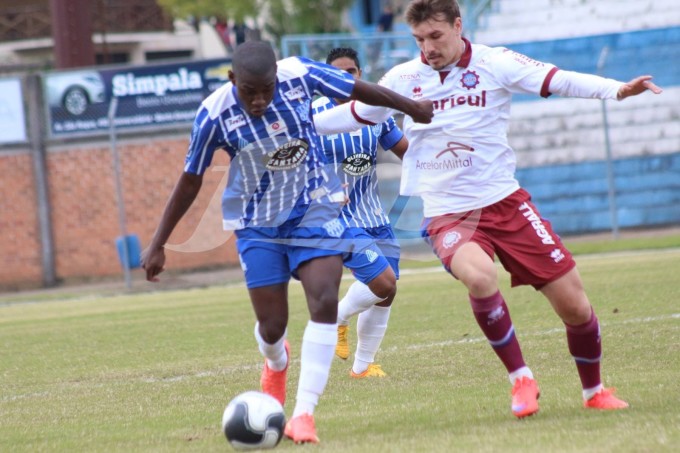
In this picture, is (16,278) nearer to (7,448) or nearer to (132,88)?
(132,88)

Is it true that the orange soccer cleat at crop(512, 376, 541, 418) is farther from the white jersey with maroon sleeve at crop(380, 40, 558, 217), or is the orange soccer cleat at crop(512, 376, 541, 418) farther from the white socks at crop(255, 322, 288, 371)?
the white socks at crop(255, 322, 288, 371)

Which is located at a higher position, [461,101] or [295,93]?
[295,93]

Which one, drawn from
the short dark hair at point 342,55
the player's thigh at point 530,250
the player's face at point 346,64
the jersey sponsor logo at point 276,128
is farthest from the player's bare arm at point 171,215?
the short dark hair at point 342,55

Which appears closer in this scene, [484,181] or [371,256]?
[484,181]

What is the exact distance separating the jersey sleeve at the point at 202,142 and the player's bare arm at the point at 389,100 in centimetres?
74

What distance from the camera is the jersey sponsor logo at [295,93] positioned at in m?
5.93

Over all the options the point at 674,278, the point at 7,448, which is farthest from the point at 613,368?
the point at 674,278

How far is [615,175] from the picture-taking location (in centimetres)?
2312

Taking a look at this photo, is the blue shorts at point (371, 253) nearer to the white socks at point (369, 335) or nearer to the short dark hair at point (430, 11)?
the white socks at point (369, 335)

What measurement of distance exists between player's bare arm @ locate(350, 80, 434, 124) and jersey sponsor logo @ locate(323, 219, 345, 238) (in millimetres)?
646

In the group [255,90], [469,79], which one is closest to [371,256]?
[469,79]

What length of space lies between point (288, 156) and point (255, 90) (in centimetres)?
47

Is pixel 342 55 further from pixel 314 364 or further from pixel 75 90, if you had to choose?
pixel 75 90

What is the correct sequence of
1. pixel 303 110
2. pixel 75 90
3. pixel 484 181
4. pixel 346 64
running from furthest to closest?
1. pixel 75 90
2. pixel 346 64
3. pixel 484 181
4. pixel 303 110
